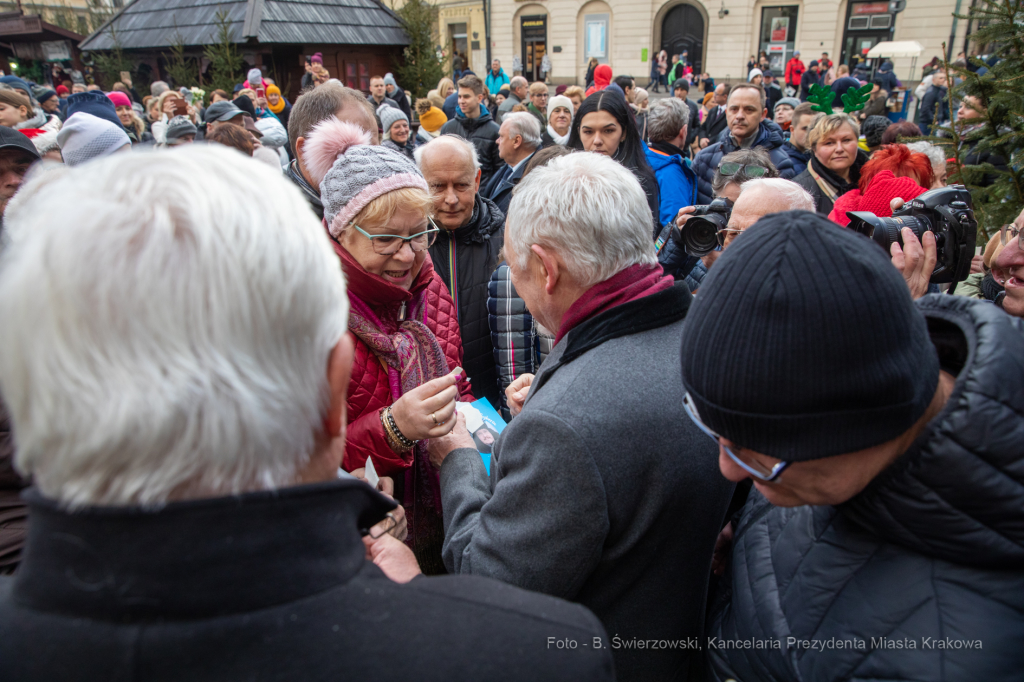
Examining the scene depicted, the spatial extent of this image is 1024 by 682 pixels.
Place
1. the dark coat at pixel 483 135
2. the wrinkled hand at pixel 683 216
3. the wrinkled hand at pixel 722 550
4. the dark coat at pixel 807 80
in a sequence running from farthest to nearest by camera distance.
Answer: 1. the dark coat at pixel 807 80
2. the dark coat at pixel 483 135
3. the wrinkled hand at pixel 683 216
4. the wrinkled hand at pixel 722 550

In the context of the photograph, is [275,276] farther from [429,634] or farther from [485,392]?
[485,392]

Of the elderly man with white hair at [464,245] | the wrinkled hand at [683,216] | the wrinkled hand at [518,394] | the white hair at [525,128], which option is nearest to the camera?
the wrinkled hand at [518,394]

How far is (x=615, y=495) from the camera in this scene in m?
1.28

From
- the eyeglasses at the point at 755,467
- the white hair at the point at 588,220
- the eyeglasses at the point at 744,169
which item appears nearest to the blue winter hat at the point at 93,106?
the eyeglasses at the point at 744,169

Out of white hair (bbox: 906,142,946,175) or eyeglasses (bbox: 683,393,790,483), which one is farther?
white hair (bbox: 906,142,946,175)

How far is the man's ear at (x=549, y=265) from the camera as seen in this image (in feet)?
5.11

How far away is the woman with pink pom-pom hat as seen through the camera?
1.83 meters

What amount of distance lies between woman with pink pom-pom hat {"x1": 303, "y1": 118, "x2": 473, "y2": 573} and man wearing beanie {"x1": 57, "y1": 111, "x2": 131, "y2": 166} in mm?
2786

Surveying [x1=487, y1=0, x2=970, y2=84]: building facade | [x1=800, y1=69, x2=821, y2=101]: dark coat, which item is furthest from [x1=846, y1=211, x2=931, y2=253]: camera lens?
[x1=487, y1=0, x2=970, y2=84]: building facade

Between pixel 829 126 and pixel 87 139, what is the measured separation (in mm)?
5171

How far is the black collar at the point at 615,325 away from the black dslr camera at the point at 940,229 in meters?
0.84

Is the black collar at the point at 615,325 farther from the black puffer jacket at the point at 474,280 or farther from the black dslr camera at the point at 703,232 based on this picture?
the black puffer jacket at the point at 474,280

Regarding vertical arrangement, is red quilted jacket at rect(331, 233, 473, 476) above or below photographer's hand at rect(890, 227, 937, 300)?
below

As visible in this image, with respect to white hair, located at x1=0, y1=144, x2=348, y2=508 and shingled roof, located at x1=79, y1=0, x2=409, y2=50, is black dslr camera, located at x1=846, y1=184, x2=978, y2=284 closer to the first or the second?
white hair, located at x1=0, y1=144, x2=348, y2=508
